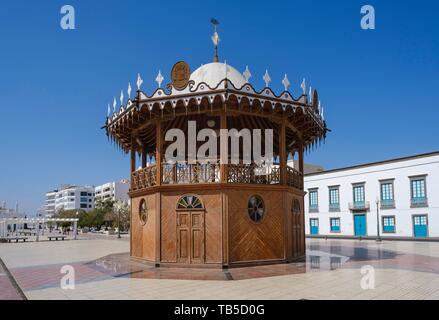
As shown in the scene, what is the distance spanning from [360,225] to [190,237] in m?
34.7

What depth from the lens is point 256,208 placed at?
15109mm

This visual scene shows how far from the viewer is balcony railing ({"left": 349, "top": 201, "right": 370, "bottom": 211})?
142ft

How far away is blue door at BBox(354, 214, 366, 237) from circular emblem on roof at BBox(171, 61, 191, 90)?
3544 centimetres

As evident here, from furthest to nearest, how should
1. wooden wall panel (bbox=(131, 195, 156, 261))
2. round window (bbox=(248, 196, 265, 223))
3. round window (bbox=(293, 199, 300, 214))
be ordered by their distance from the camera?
round window (bbox=(293, 199, 300, 214)) < wooden wall panel (bbox=(131, 195, 156, 261)) < round window (bbox=(248, 196, 265, 223))

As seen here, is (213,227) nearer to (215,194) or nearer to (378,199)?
(215,194)

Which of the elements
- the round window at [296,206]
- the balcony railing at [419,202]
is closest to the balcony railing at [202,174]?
the round window at [296,206]

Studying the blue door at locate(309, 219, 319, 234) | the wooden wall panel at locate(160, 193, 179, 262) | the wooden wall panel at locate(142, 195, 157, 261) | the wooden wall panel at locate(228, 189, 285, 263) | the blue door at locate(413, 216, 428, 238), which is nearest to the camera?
the wooden wall panel at locate(228, 189, 285, 263)

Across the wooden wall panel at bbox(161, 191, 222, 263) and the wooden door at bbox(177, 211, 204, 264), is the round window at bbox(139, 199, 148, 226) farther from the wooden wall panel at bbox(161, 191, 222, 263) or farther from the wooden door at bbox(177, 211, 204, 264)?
the wooden door at bbox(177, 211, 204, 264)

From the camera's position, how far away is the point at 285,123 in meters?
16.5

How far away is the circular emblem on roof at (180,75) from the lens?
14.9 metres

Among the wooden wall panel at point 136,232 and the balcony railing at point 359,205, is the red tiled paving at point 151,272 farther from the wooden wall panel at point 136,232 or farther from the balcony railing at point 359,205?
the balcony railing at point 359,205

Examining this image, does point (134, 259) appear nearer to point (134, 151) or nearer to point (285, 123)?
point (134, 151)

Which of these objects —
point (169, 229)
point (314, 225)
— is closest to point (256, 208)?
point (169, 229)
